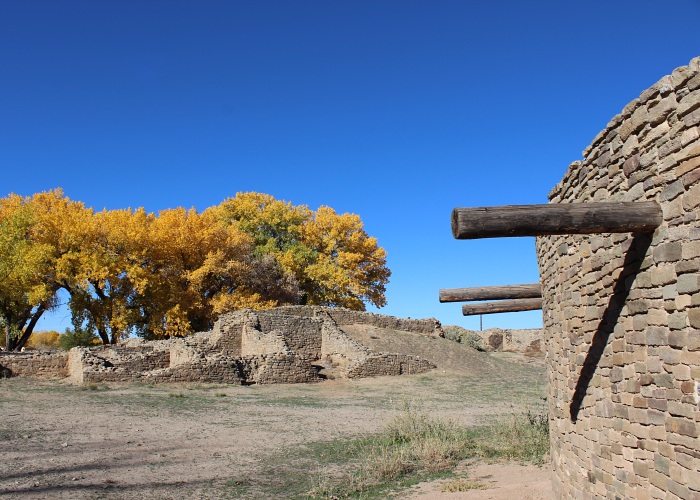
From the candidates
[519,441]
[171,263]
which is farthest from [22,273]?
[519,441]

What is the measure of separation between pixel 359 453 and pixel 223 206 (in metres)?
31.1

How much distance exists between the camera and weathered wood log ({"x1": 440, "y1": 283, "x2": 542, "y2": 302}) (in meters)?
7.19

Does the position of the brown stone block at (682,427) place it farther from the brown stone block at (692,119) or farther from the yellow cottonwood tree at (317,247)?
the yellow cottonwood tree at (317,247)

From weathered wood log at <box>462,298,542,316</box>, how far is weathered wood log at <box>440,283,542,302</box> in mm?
356

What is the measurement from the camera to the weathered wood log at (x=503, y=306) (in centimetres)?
834

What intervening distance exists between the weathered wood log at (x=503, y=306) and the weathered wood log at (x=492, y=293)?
0.36 m

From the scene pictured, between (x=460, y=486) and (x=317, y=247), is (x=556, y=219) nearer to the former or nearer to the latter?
(x=460, y=486)

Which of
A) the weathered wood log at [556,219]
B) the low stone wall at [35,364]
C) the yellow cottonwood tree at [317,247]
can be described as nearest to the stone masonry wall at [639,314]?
the weathered wood log at [556,219]

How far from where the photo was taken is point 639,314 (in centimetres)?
412

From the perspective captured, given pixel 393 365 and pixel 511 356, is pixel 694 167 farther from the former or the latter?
pixel 511 356

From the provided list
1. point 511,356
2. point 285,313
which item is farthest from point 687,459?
point 511,356

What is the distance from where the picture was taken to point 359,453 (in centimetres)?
923

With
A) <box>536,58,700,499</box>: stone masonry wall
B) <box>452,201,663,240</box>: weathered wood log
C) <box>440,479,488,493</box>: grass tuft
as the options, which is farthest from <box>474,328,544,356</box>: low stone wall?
<box>452,201,663,240</box>: weathered wood log

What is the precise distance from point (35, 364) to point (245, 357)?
7.72m
